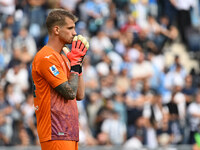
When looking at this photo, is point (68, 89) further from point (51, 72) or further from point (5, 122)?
point (5, 122)

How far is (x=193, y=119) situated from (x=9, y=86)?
476 cm

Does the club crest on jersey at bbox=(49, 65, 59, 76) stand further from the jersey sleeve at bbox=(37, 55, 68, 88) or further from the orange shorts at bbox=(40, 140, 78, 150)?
the orange shorts at bbox=(40, 140, 78, 150)

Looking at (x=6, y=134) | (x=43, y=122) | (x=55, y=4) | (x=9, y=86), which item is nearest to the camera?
(x=43, y=122)

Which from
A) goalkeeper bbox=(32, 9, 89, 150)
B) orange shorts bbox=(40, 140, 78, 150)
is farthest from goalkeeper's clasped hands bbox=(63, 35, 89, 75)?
orange shorts bbox=(40, 140, 78, 150)

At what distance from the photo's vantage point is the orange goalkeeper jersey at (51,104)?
3.98 metres

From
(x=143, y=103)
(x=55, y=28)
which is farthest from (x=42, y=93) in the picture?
(x=143, y=103)

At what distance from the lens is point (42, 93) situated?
159 inches

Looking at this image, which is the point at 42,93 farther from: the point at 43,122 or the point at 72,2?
the point at 72,2

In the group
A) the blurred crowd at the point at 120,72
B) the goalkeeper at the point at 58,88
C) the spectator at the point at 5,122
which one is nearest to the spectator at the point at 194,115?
the blurred crowd at the point at 120,72

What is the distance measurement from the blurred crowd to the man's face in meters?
6.53

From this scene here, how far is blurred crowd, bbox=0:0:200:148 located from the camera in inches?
416

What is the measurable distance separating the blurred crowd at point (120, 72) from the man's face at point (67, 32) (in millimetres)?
6531

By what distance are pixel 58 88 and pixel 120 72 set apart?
782 cm

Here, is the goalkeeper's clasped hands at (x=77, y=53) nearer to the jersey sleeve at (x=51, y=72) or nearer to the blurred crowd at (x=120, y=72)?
the jersey sleeve at (x=51, y=72)
